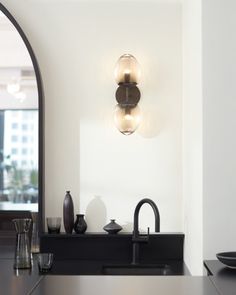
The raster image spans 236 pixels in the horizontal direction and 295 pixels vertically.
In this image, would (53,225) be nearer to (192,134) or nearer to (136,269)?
(136,269)

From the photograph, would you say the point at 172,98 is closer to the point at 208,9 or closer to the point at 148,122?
the point at 148,122

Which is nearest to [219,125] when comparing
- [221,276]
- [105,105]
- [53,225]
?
[221,276]

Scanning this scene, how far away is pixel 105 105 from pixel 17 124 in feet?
1.70

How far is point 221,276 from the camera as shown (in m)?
1.73

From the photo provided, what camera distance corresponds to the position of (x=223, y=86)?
Result: 6.70ft

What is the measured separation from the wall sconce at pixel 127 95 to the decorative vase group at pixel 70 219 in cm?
50

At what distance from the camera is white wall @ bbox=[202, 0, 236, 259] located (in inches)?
79.4

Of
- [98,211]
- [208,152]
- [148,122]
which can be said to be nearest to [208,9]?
[208,152]

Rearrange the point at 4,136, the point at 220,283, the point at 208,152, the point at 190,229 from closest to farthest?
the point at 220,283
the point at 208,152
the point at 190,229
the point at 4,136

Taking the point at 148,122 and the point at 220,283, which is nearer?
the point at 220,283

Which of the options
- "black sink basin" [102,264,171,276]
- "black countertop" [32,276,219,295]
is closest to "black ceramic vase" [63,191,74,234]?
"black sink basin" [102,264,171,276]

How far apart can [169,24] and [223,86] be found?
2.85 ft

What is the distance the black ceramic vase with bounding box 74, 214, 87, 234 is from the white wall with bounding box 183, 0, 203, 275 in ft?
1.86

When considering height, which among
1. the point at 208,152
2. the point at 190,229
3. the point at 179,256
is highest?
the point at 208,152
